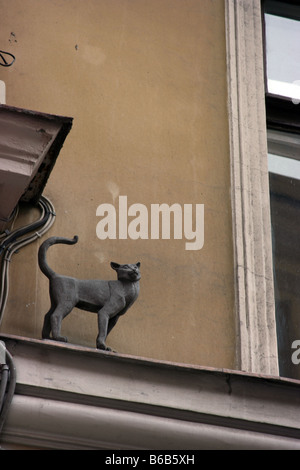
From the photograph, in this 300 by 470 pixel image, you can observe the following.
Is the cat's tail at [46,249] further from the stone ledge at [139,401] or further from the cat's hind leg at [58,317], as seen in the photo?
the stone ledge at [139,401]

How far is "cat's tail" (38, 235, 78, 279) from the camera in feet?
15.2

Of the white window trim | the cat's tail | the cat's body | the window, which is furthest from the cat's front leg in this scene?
the window

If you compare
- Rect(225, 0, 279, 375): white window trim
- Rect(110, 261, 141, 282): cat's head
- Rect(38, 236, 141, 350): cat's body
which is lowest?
Rect(38, 236, 141, 350): cat's body

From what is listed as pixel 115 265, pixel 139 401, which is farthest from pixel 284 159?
pixel 139 401

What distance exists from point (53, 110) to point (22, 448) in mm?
1818

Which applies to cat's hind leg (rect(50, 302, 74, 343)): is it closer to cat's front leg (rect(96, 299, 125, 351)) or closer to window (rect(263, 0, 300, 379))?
cat's front leg (rect(96, 299, 125, 351))

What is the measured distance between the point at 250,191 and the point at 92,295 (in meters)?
1.19

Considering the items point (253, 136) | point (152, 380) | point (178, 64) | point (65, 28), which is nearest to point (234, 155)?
point (253, 136)

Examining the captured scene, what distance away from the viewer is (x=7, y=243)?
486 centimetres

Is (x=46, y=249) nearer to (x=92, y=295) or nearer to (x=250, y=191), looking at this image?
(x=92, y=295)

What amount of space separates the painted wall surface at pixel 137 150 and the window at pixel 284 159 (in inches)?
12.2

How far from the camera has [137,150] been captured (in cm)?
542

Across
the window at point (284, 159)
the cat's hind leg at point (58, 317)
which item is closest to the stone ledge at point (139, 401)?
the cat's hind leg at point (58, 317)
